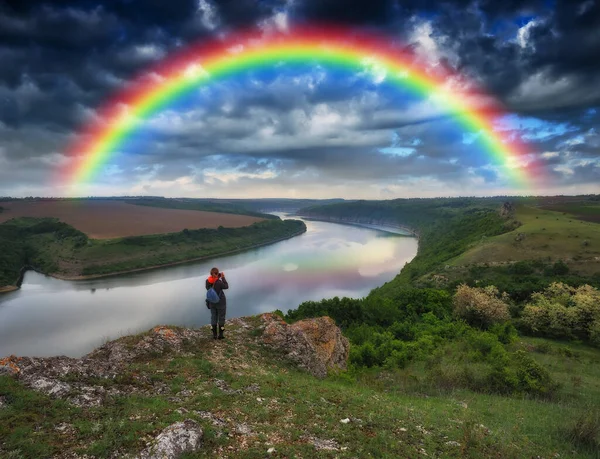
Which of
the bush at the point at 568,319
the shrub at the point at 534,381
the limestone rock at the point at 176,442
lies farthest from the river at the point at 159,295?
the bush at the point at 568,319

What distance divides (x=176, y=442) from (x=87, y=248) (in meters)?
119

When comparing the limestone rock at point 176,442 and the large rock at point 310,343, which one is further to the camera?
the large rock at point 310,343

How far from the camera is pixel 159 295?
75312mm

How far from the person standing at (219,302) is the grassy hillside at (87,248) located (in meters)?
94.5

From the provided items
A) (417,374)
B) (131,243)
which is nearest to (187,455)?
(417,374)

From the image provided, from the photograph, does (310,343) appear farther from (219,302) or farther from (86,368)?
(86,368)

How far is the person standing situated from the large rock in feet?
9.23

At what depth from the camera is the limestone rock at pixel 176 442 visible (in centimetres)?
719

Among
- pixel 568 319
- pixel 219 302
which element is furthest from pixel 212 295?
pixel 568 319

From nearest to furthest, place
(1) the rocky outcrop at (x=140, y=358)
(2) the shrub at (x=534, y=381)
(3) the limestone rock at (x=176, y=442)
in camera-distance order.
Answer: (3) the limestone rock at (x=176, y=442)
(1) the rocky outcrop at (x=140, y=358)
(2) the shrub at (x=534, y=381)

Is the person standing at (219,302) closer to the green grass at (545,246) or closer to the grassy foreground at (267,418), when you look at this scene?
the grassy foreground at (267,418)

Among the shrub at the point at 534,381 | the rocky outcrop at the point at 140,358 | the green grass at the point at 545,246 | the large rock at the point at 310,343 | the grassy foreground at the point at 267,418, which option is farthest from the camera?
the green grass at the point at 545,246

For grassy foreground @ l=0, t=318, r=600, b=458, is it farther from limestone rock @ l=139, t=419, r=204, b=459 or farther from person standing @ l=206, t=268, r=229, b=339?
person standing @ l=206, t=268, r=229, b=339

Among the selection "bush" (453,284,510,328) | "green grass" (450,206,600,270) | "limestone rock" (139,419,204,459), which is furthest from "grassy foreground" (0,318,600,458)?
"green grass" (450,206,600,270)
